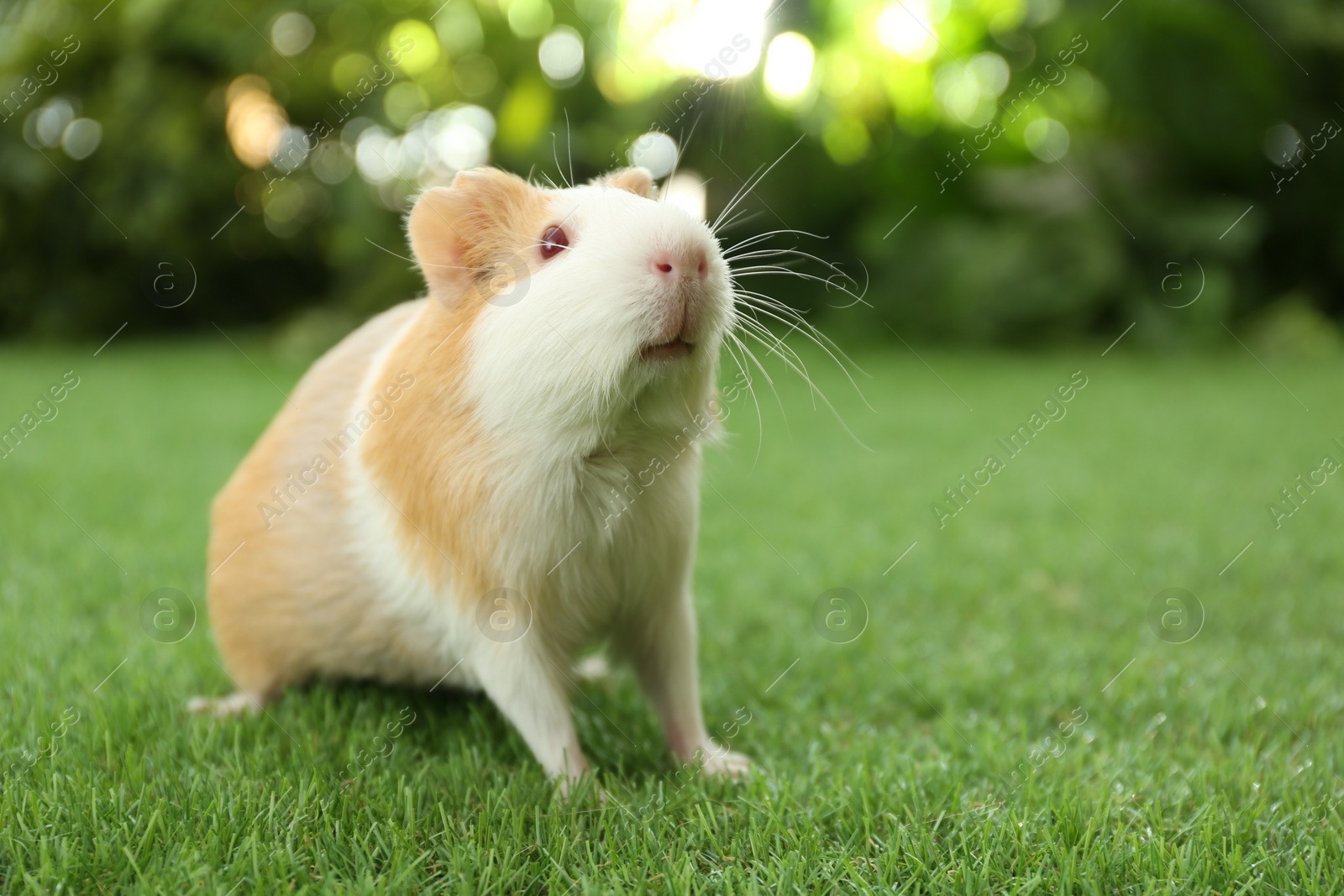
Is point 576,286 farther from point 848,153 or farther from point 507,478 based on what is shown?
point 848,153

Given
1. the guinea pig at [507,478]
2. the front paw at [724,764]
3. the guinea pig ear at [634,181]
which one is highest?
the guinea pig ear at [634,181]

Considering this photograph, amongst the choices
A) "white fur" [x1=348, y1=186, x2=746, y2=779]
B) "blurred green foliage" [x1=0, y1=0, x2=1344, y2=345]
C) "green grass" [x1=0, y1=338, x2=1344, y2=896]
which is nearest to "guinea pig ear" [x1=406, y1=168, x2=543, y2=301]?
"white fur" [x1=348, y1=186, x2=746, y2=779]

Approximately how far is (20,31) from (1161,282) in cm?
1116

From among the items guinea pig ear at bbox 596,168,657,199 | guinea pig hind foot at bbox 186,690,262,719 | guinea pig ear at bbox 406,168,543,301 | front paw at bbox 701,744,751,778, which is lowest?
→ guinea pig hind foot at bbox 186,690,262,719

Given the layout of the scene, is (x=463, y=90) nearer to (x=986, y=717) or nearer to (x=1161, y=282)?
(x=1161, y=282)

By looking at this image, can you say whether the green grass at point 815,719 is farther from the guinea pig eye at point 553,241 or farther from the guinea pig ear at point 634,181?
the guinea pig eye at point 553,241

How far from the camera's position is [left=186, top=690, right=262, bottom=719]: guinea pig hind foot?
2.35m

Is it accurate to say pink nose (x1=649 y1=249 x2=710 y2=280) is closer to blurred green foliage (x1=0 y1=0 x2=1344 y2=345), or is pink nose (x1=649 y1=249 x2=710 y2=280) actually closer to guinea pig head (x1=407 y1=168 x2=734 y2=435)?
guinea pig head (x1=407 y1=168 x2=734 y2=435)

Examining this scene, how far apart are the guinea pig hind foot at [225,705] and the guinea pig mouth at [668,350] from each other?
1.35 m

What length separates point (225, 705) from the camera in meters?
2.45

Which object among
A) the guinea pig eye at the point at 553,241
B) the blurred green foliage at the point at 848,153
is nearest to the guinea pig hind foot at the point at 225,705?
the guinea pig eye at the point at 553,241

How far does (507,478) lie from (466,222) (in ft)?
1.78

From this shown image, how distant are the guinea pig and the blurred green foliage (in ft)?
20.1

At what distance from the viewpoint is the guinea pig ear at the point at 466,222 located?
1977 millimetres
